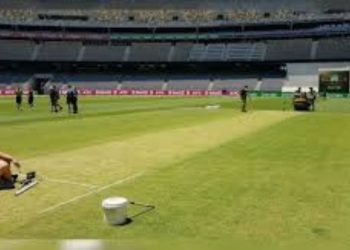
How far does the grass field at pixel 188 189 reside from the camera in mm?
10625

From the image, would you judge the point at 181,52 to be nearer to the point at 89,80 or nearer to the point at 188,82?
the point at 188,82

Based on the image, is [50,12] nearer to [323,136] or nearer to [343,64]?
[343,64]

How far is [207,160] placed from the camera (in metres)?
19.2

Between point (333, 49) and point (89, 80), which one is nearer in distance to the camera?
point (333, 49)

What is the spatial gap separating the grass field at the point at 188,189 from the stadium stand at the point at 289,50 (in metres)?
91.5

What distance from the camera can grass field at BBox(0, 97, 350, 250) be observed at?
34.9 ft

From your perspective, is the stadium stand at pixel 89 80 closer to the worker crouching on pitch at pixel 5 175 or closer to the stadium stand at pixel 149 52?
the stadium stand at pixel 149 52

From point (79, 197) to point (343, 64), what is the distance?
101m

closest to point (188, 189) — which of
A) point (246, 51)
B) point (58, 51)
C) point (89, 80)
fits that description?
point (89, 80)

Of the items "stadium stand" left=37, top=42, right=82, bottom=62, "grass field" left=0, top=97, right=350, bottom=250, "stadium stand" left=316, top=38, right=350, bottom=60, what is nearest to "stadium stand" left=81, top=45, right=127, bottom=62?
"stadium stand" left=37, top=42, right=82, bottom=62

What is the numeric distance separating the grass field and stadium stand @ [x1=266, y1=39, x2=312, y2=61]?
91.5 metres

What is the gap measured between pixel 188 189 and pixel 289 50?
107m

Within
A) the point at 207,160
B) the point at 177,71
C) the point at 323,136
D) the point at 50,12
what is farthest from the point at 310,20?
the point at 207,160

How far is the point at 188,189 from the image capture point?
47.0 ft
